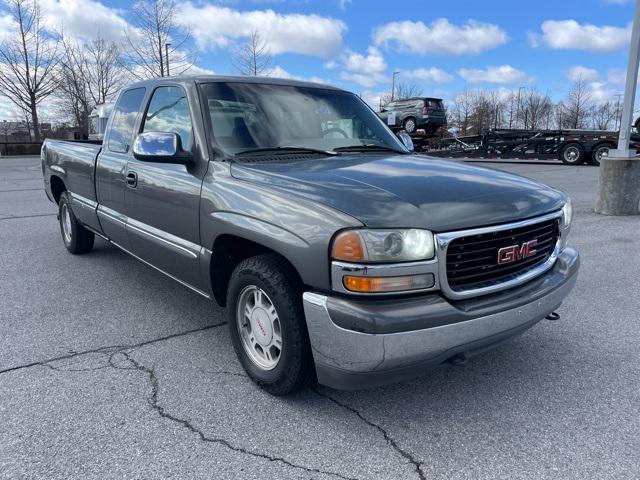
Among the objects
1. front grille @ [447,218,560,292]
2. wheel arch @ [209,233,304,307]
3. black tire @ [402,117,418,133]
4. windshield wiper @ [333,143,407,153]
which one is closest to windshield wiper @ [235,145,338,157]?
windshield wiper @ [333,143,407,153]

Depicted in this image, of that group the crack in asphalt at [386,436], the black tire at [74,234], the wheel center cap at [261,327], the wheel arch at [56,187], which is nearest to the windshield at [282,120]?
the wheel center cap at [261,327]

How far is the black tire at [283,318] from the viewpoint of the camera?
2488 mm

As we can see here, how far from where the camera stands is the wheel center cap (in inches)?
110

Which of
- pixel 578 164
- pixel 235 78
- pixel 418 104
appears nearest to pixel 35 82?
pixel 418 104

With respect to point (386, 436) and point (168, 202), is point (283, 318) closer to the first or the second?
point (386, 436)

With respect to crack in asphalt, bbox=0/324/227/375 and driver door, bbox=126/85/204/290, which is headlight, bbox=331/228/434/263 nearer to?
driver door, bbox=126/85/204/290

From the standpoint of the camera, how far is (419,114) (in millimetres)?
23406

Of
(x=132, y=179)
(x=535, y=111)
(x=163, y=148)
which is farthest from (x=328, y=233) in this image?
(x=535, y=111)

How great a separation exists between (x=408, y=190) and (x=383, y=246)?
0.46 m

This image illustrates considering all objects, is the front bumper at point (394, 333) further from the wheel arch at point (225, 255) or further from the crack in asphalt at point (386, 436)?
the wheel arch at point (225, 255)

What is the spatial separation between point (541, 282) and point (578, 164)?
19.9 m

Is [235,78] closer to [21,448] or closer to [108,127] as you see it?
[108,127]

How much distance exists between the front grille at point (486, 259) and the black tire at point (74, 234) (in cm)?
480

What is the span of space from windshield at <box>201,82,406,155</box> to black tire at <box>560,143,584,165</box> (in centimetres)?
1879
